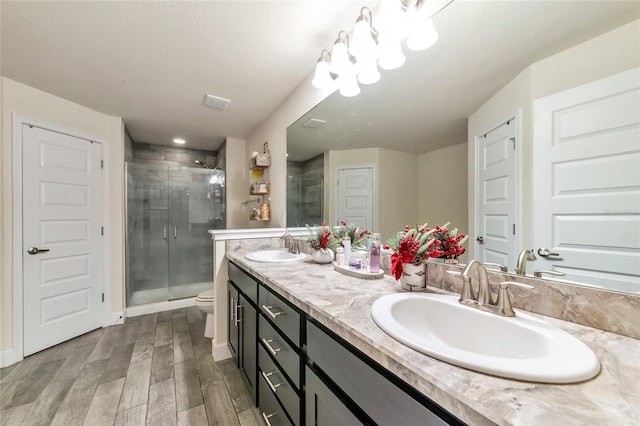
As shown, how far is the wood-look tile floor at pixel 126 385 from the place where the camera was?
4.52ft

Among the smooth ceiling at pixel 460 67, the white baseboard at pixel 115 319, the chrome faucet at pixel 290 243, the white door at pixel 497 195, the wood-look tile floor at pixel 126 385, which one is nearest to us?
the smooth ceiling at pixel 460 67

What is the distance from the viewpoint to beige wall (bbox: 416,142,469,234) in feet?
3.27

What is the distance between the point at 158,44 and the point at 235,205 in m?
2.06

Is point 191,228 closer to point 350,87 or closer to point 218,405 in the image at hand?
point 218,405

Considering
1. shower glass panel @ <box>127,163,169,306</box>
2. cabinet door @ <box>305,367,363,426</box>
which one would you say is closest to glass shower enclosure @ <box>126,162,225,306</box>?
shower glass panel @ <box>127,163,169,306</box>

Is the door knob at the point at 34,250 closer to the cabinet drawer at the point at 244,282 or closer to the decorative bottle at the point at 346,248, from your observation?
the cabinet drawer at the point at 244,282

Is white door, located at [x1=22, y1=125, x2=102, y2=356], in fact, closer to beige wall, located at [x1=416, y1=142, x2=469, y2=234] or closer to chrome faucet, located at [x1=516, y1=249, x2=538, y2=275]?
beige wall, located at [x1=416, y1=142, x2=469, y2=234]

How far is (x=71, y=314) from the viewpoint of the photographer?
7.46 feet

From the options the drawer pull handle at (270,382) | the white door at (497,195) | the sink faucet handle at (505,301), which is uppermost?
the white door at (497,195)

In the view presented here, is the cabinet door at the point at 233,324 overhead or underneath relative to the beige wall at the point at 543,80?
underneath

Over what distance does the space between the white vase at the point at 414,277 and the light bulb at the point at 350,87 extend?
1050 millimetres

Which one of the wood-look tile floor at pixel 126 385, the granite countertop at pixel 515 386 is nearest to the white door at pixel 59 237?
the wood-look tile floor at pixel 126 385

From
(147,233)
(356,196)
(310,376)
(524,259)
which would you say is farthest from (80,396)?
(524,259)

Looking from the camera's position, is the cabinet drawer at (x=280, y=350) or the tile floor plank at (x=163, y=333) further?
the tile floor plank at (x=163, y=333)
